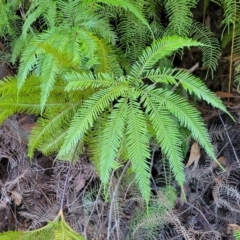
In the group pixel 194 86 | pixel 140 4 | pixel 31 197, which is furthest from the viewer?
pixel 31 197

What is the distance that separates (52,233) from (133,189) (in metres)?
0.35

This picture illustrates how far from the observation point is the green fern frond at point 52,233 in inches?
51.3

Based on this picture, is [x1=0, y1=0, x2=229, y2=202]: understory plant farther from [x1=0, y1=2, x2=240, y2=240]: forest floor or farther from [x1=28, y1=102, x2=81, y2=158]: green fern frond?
[x1=0, y1=2, x2=240, y2=240]: forest floor

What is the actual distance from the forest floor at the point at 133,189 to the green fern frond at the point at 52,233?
0.12 meters

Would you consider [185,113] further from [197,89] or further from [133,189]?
[133,189]

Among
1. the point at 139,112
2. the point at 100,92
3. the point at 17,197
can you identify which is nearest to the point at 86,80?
the point at 100,92

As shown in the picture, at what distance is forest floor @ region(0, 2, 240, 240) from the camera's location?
4.57 feet

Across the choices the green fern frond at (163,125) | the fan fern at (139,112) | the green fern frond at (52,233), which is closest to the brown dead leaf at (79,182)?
the green fern frond at (52,233)

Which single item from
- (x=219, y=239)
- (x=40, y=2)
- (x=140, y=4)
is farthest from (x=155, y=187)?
(x=40, y=2)

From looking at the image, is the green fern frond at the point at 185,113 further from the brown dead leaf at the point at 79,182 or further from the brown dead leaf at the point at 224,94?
the brown dead leaf at the point at 79,182

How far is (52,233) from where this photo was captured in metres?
1.33

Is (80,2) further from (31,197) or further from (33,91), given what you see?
(31,197)

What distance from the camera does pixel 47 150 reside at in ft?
4.43

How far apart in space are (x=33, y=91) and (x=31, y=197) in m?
0.55
